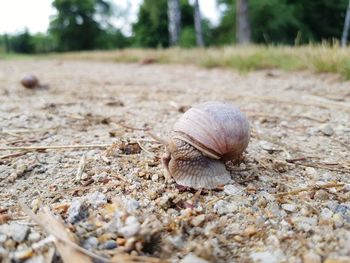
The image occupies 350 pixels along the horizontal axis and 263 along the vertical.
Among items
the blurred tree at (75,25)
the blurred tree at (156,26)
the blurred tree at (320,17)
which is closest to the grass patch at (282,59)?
the blurred tree at (320,17)

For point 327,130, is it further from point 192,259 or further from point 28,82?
point 28,82

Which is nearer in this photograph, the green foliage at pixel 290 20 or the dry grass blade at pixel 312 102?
the dry grass blade at pixel 312 102

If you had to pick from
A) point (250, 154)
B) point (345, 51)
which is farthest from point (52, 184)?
point (345, 51)

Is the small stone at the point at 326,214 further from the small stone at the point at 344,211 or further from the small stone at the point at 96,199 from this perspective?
the small stone at the point at 96,199

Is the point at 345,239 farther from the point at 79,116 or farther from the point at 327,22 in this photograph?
the point at 327,22

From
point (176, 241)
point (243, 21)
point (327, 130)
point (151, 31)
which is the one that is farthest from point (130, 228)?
point (151, 31)

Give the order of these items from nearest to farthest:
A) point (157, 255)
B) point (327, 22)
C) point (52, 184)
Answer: point (157, 255), point (52, 184), point (327, 22)
